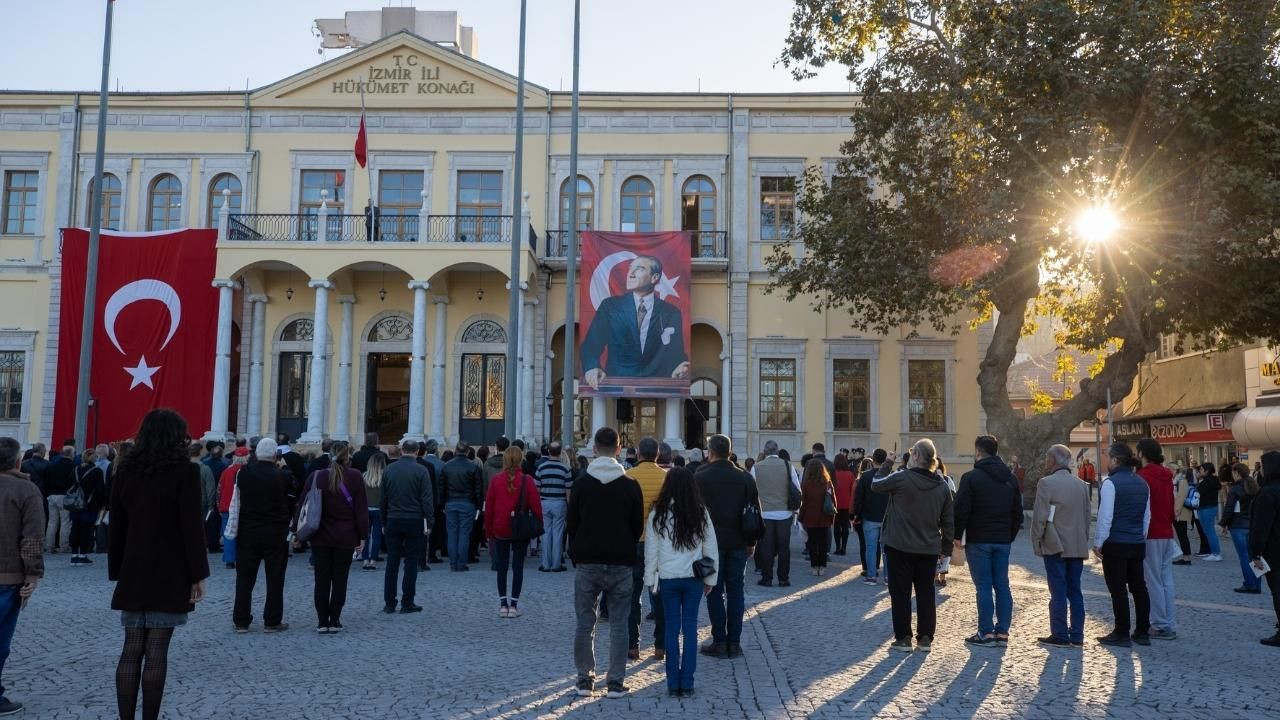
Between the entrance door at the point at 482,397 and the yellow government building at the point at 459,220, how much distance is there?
0.06 meters

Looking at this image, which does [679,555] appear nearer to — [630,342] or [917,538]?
[917,538]

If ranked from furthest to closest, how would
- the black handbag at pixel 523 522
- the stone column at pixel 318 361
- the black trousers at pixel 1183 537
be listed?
the stone column at pixel 318 361
the black trousers at pixel 1183 537
the black handbag at pixel 523 522

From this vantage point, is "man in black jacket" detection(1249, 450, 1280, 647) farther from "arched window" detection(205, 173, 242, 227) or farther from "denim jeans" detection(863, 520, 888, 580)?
"arched window" detection(205, 173, 242, 227)

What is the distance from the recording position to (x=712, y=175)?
29.9 m

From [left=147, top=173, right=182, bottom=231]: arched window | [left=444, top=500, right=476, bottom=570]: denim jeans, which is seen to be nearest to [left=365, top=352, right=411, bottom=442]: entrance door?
[left=147, top=173, right=182, bottom=231]: arched window

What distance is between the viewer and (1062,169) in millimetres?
19438

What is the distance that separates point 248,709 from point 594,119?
82.2ft

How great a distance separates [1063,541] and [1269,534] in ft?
6.37

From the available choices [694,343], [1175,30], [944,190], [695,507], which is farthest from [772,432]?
[695,507]

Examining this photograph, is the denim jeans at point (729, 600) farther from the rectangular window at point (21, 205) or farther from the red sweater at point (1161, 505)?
the rectangular window at point (21, 205)

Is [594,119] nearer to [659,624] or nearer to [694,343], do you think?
[694,343]

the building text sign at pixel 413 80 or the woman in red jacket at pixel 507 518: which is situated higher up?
the building text sign at pixel 413 80

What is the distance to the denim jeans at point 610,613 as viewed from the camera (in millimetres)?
7270

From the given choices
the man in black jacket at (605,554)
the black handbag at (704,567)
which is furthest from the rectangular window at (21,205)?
the black handbag at (704,567)
